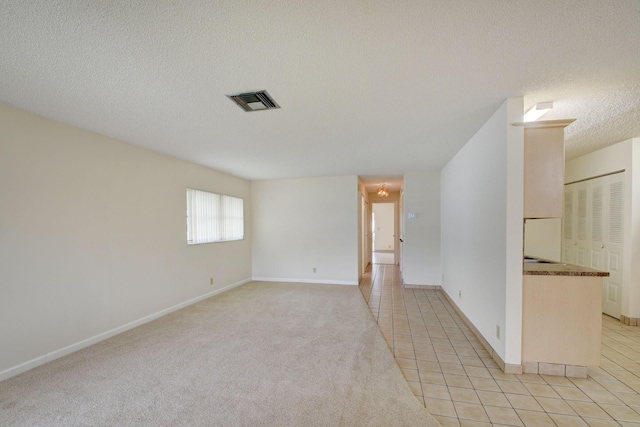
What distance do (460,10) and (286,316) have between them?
11.8 feet

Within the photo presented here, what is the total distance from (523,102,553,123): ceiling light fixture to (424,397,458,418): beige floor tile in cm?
250

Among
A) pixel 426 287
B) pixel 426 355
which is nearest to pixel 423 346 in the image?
pixel 426 355

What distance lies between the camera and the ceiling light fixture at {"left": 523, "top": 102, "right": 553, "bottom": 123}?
2209 millimetres

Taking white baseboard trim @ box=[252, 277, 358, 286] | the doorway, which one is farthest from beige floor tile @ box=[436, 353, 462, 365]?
the doorway

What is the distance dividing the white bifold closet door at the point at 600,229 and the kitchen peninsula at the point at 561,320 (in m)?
2.06

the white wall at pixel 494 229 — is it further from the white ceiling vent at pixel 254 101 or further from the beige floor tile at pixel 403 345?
the white ceiling vent at pixel 254 101

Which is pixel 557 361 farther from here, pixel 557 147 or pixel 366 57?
pixel 366 57

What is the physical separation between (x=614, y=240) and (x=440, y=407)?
12.0 ft

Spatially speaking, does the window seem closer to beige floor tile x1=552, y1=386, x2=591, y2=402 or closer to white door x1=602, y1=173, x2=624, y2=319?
beige floor tile x1=552, y1=386, x2=591, y2=402

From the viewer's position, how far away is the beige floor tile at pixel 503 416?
5.55 ft

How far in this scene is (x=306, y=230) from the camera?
5766 mm

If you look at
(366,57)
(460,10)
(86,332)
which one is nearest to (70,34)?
(366,57)

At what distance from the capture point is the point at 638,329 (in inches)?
126

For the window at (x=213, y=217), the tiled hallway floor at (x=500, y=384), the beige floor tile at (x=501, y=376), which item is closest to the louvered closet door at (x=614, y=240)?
the tiled hallway floor at (x=500, y=384)
